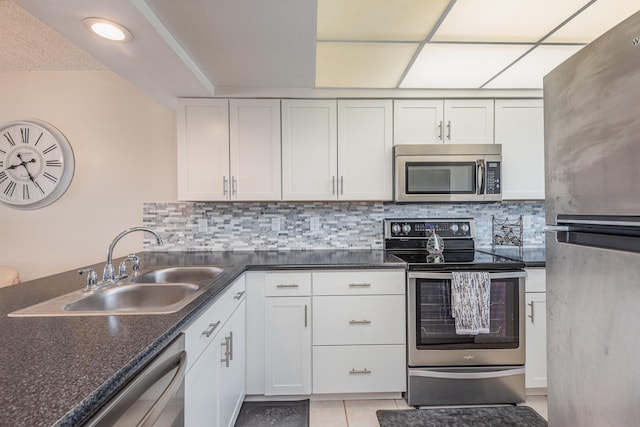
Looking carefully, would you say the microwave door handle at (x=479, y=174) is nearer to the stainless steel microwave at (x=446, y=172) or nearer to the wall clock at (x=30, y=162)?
the stainless steel microwave at (x=446, y=172)

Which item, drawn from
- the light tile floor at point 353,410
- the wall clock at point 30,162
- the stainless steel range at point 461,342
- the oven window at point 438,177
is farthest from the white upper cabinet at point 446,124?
the wall clock at point 30,162

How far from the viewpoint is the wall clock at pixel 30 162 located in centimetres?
241

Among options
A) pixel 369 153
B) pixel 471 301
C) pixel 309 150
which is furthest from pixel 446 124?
pixel 471 301

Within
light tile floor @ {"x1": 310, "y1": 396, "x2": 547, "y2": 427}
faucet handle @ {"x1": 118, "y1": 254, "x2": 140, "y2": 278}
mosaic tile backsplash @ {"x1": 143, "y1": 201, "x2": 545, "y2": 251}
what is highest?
mosaic tile backsplash @ {"x1": 143, "y1": 201, "x2": 545, "y2": 251}

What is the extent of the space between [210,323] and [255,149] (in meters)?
1.40

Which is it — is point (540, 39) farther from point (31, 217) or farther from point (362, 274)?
point (31, 217)

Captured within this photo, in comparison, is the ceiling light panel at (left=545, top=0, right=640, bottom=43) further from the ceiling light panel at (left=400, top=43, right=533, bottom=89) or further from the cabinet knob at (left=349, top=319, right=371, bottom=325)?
the cabinet knob at (left=349, top=319, right=371, bottom=325)

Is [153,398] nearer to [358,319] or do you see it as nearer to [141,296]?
[141,296]

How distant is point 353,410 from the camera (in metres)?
1.91

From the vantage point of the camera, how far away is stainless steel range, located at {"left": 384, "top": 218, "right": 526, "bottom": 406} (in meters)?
1.90

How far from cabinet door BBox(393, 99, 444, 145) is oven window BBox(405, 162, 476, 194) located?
223 millimetres

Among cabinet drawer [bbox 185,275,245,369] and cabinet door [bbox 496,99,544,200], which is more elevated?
cabinet door [bbox 496,99,544,200]

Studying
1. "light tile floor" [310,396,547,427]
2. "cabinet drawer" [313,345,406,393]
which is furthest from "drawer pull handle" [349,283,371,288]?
"light tile floor" [310,396,547,427]

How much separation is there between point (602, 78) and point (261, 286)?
182cm
